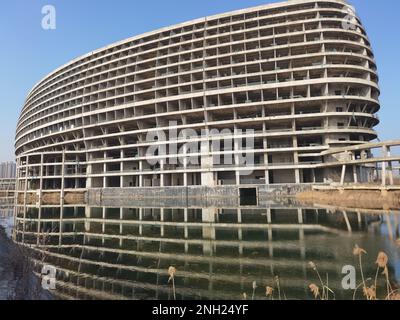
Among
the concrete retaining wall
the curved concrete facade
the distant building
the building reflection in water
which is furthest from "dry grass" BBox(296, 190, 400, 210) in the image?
the distant building

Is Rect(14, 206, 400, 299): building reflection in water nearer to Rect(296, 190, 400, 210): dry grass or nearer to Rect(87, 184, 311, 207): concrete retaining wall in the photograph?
Rect(296, 190, 400, 210): dry grass

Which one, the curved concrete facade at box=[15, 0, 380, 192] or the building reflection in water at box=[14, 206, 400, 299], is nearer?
the building reflection in water at box=[14, 206, 400, 299]

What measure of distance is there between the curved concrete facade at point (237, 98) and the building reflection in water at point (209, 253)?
26.6 meters

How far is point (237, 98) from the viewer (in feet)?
185

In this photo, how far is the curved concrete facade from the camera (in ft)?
161

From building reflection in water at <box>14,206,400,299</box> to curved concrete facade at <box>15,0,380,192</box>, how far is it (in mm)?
26560

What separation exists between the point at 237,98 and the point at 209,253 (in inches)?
1779

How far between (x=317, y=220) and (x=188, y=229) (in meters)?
10.9

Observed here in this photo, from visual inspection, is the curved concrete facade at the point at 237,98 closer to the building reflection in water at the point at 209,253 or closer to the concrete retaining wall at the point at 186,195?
the concrete retaining wall at the point at 186,195

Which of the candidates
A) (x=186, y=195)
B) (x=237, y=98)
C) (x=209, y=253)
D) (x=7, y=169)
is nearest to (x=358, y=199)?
(x=209, y=253)

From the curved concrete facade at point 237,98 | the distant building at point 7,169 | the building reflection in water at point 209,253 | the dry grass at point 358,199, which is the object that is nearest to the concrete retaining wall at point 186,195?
the curved concrete facade at point 237,98
